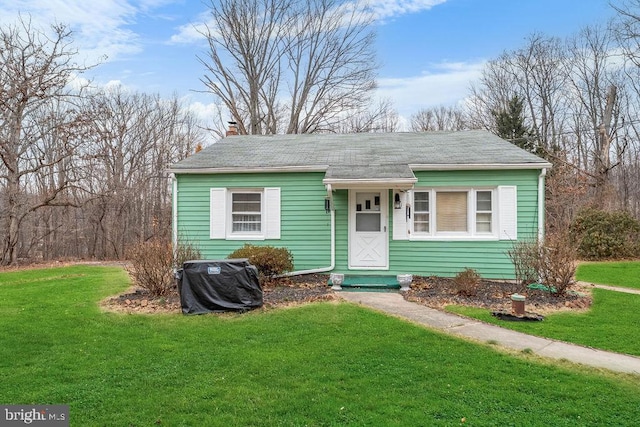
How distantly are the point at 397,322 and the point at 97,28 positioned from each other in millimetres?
13390

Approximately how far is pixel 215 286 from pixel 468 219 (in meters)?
6.12

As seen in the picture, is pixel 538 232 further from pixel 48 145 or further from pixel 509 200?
pixel 48 145

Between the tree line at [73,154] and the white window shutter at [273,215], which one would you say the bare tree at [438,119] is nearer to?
the tree line at [73,154]

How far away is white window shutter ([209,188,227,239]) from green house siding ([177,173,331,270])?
159 millimetres

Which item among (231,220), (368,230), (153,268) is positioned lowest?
(153,268)

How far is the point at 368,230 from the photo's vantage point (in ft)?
30.3

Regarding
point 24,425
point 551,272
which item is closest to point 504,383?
point 24,425

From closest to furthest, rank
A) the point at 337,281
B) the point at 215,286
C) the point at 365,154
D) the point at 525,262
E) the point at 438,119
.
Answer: the point at 215,286 < the point at 525,262 < the point at 337,281 < the point at 365,154 < the point at 438,119

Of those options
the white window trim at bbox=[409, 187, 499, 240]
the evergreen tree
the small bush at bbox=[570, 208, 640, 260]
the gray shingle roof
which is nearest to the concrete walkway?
the white window trim at bbox=[409, 187, 499, 240]

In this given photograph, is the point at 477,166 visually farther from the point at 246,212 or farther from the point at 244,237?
the point at 244,237

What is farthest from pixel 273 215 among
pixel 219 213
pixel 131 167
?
pixel 131 167

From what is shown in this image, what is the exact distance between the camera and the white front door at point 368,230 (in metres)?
9.16

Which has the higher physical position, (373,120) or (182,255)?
(373,120)

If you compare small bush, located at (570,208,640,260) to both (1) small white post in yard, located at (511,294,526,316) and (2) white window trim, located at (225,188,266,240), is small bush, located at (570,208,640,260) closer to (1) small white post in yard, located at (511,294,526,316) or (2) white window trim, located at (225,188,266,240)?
(1) small white post in yard, located at (511,294,526,316)
